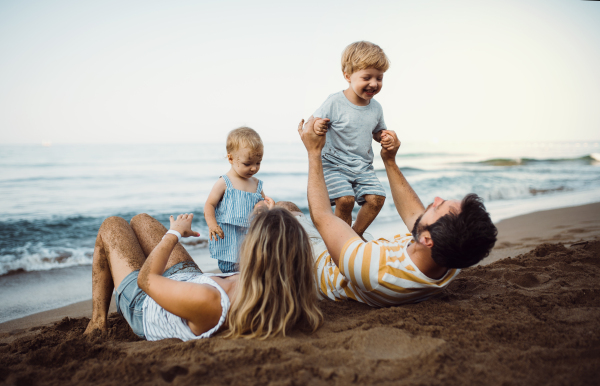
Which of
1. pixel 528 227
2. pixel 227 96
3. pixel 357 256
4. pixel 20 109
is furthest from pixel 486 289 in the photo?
pixel 20 109

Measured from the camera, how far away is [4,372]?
1.79 m

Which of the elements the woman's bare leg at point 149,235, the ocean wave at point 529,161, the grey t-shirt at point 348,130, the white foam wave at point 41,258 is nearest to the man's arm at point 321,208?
the grey t-shirt at point 348,130

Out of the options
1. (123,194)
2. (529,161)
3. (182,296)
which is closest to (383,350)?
(182,296)

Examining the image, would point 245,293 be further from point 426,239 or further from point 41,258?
point 41,258

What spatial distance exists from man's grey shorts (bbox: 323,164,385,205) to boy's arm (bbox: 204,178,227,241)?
1002 millimetres

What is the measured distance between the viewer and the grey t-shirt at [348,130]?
A: 350 centimetres

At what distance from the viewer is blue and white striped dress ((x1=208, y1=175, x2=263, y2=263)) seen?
10.6ft

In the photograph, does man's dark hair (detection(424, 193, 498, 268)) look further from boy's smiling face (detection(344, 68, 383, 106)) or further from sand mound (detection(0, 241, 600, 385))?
boy's smiling face (detection(344, 68, 383, 106))

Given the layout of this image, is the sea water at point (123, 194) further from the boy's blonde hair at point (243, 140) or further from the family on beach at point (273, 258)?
the family on beach at point (273, 258)

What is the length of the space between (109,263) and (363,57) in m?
2.68

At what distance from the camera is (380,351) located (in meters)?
1.83

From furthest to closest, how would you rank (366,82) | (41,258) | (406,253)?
1. (41,258)
2. (366,82)
3. (406,253)

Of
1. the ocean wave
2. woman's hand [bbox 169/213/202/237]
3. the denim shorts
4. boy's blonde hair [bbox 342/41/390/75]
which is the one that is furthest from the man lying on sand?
the ocean wave

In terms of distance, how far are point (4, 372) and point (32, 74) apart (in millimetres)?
22016
